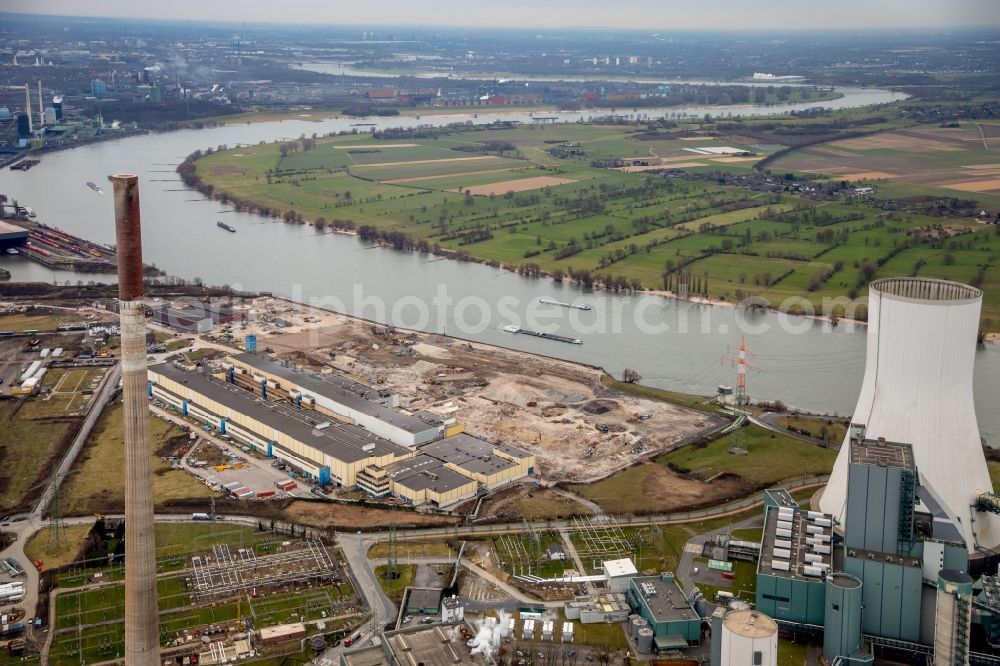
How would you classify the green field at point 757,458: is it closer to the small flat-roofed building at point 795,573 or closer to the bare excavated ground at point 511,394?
the bare excavated ground at point 511,394

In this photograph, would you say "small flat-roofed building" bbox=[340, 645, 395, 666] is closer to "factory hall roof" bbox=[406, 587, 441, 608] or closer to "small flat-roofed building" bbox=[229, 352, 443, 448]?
"factory hall roof" bbox=[406, 587, 441, 608]

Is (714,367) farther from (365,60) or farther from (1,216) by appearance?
(365,60)

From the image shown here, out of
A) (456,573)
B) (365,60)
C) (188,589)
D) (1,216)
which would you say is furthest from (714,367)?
(365,60)

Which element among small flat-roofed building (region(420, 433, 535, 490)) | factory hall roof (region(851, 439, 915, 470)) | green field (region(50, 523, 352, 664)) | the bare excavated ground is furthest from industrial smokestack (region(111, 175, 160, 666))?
factory hall roof (region(851, 439, 915, 470))

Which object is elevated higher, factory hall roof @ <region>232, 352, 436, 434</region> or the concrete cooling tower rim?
the concrete cooling tower rim

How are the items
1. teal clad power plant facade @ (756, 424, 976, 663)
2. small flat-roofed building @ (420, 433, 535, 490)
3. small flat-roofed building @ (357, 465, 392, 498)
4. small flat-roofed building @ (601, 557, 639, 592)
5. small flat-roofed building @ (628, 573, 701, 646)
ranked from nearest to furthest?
teal clad power plant facade @ (756, 424, 976, 663) < small flat-roofed building @ (628, 573, 701, 646) < small flat-roofed building @ (601, 557, 639, 592) < small flat-roofed building @ (357, 465, 392, 498) < small flat-roofed building @ (420, 433, 535, 490)
